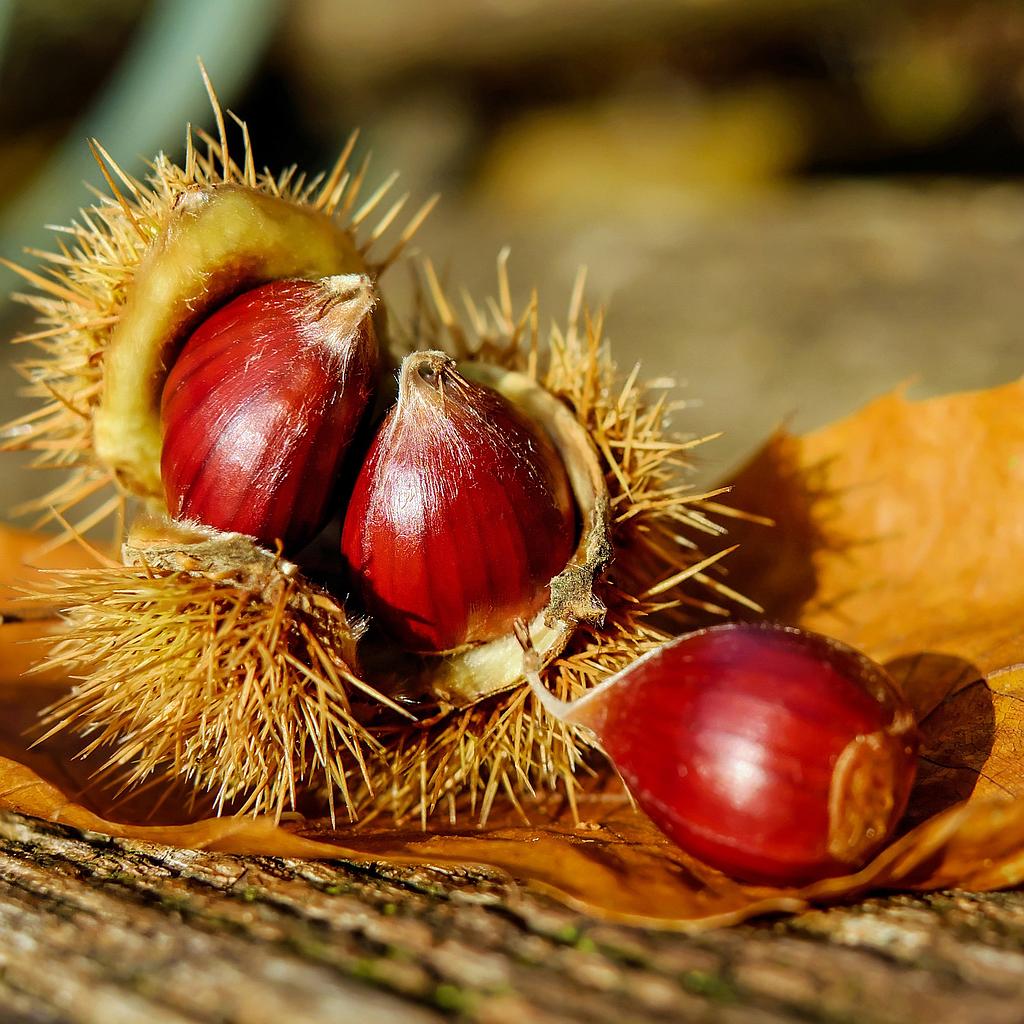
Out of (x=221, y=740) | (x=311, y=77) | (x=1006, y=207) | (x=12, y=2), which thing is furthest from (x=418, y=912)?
(x=311, y=77)

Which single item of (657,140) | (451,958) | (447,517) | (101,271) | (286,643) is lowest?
(451,958)

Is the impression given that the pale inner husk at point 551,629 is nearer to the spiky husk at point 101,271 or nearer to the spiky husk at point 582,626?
the spiky husk at point 582,626

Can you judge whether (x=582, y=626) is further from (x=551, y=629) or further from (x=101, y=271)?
(x=101, y=271)

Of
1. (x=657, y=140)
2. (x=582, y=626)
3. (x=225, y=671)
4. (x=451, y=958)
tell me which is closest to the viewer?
(x=451, y=958)

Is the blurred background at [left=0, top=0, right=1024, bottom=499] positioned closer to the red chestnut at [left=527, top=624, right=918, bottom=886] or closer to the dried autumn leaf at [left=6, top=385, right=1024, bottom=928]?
the dried autumn leaf at [left=6, top=385, right=1024, bottom=928]

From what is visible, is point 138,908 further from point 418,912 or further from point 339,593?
point 339,593

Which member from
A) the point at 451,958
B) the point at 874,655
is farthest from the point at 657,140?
the point at 451,958
